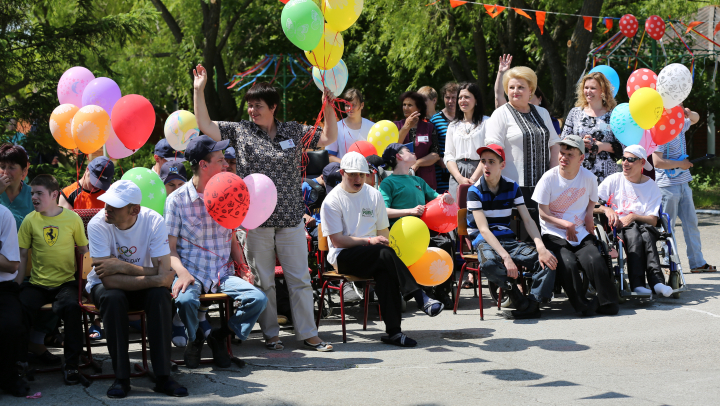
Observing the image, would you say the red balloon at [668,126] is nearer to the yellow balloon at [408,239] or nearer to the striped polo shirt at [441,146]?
the striped polo shirt at [441,146]

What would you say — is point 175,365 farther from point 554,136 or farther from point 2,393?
point 554,136

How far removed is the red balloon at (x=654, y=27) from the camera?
1448 centimetres

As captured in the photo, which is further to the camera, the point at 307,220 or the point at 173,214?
the point at 307,220

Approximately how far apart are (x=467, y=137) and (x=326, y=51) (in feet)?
8.85

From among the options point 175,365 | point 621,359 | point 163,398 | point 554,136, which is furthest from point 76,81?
point 621,359

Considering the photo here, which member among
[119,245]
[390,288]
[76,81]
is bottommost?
[390,288]

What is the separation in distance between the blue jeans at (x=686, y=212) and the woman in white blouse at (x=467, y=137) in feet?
7.85

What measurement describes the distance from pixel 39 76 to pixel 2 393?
9.79 meters

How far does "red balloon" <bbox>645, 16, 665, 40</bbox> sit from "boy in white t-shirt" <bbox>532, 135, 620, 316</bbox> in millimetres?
8326

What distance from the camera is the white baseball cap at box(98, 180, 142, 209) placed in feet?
16.5

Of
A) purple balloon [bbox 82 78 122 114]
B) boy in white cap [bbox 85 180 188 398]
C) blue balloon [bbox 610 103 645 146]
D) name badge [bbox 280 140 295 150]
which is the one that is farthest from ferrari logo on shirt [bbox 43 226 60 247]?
blue balloon [bbox 610 103 645 146]

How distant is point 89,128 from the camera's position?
6.87 m

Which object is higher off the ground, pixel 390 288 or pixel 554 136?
pixel 554 136

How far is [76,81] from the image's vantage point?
8.16 m
